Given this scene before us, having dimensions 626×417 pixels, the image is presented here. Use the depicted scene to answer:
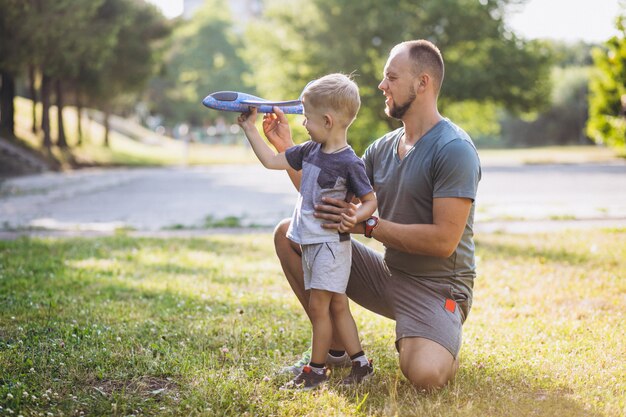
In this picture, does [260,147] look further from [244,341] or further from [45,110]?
[45,110]

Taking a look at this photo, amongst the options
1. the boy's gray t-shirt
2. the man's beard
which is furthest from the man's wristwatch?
the man's beard

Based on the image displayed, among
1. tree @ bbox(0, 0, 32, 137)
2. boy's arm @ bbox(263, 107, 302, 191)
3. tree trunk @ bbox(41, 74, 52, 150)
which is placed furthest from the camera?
tree trunk @ bbox(41, 74, 52, 150)

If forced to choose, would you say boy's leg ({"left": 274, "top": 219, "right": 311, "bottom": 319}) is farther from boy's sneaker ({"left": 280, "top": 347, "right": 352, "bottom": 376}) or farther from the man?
boy's sneaker ({"left": 280, "top": 347, "right": 352, "bottom": 376})

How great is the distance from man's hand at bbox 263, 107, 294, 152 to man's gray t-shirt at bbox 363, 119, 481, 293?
51 centimetres

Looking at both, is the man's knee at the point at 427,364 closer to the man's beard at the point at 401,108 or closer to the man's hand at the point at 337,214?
the man's hand at the point at 337,214

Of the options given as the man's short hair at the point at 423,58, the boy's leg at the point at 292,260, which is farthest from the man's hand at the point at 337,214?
the man's short hair at the point at 423,58

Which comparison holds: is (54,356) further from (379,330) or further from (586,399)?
(586,399)

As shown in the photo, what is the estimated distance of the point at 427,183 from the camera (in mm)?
3844

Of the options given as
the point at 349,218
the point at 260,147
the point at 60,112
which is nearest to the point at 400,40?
the point at 60,112

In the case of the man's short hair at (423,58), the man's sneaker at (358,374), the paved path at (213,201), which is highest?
the man's short hair at (423,58)

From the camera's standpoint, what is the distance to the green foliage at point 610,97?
98.1 ft

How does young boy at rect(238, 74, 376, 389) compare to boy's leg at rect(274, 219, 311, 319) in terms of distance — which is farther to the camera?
boy's leg at rect(274, 219, 311, 319)

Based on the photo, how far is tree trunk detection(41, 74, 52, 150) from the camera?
2405 cm

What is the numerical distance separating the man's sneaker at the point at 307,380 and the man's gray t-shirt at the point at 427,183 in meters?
0.77
